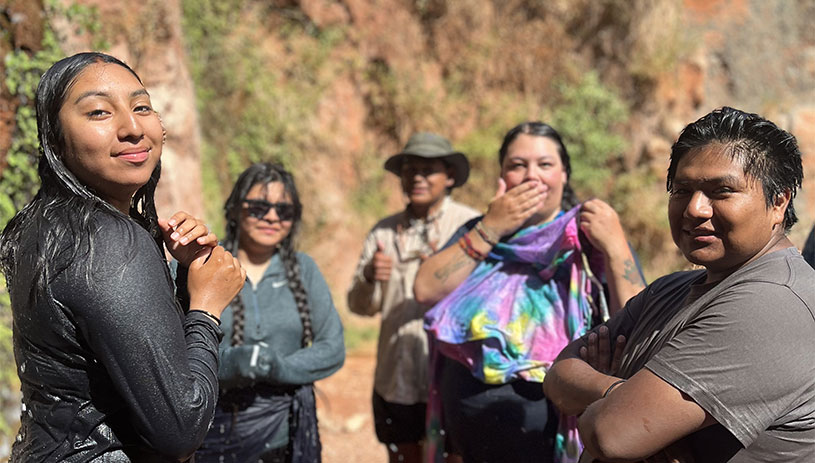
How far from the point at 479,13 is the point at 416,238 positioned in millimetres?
8570

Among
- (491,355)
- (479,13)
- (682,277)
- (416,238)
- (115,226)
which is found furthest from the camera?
(479,13)

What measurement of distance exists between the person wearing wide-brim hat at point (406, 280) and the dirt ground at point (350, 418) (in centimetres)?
145

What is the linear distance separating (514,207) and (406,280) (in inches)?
44.9

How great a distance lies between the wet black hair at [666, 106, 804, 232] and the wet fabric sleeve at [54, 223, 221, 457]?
4.11ft

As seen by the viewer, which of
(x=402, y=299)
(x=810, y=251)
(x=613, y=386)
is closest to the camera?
(x=613, y=386)

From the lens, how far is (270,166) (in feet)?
11.4

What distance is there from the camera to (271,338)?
321 centimetres

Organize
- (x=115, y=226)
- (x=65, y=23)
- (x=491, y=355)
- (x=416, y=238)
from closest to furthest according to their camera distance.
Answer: (x=115, y=226) → (x=491, y=355) → (x=416, y=238) → (x=65, y=23)

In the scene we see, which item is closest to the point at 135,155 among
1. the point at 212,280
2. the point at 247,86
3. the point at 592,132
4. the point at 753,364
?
the point at 212,280

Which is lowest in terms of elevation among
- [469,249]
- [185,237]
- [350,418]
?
[350,418]

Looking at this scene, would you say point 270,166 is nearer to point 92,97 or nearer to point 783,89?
point 92,97

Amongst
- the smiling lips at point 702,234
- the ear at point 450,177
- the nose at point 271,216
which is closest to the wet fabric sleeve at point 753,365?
the smiling lips at point 702,234

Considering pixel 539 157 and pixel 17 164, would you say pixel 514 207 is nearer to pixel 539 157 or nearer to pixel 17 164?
pixel 539 157

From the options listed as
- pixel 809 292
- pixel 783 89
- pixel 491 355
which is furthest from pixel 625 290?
pixel 783 89
